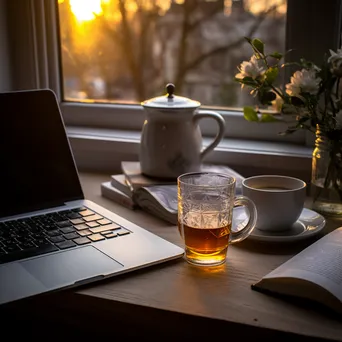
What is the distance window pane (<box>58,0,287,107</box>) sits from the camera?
1429mm

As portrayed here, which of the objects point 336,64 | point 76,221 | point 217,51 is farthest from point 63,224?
point 217,51

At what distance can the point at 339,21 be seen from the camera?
1.27 meters

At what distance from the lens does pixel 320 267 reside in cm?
80

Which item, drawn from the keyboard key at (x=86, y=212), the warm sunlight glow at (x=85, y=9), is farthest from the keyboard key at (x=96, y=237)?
the warm sunlight glow at (x=85, y=9)

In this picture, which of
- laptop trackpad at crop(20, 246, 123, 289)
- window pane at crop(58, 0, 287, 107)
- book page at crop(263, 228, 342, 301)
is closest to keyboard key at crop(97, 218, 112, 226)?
laptop trackpad at crop(20, 246, 123, 289)

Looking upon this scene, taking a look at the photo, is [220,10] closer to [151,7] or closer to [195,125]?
[151,7]

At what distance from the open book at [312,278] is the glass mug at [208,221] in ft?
0.33

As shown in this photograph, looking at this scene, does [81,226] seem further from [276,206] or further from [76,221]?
[276,206]

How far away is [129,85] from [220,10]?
0.32 m

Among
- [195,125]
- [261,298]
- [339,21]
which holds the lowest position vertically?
[261,298]

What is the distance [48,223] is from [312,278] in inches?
18.4

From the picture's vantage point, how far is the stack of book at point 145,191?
1093 mm

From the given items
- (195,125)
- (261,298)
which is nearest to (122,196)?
(195,125)

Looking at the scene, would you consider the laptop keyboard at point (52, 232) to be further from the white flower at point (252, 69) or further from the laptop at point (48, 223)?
the white flower at point (252, 69)
